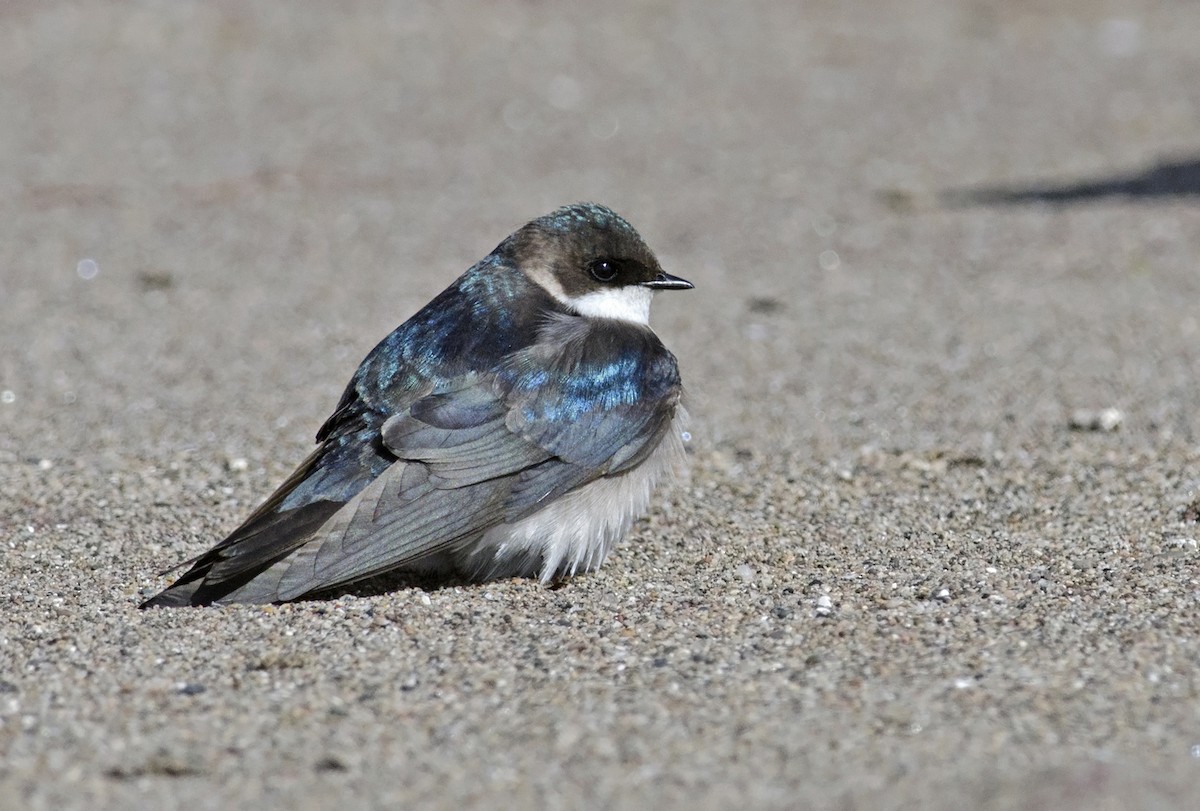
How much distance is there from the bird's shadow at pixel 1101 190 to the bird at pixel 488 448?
19.5ft

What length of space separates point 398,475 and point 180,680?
0.93 meters

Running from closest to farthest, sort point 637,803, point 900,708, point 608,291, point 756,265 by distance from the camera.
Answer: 1. point 637,803
2. point 900,708
3. point 608,291
4. point 756,265

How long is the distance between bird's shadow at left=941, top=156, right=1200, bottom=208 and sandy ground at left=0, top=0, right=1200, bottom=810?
50 mm

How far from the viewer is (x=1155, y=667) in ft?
13.6

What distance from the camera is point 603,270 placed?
553cm

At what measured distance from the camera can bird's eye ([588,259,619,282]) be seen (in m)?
5.51

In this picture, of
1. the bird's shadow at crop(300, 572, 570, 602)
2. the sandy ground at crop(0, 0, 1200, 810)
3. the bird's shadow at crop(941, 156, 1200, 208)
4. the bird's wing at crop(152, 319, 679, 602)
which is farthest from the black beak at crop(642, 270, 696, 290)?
the bird's shadow at crop(941, 156, 1200, 208)

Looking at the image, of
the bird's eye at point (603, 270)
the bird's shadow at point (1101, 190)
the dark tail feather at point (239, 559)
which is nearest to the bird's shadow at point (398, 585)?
the dark tail feather at point (239, 559)

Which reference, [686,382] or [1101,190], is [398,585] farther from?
[1101,190]

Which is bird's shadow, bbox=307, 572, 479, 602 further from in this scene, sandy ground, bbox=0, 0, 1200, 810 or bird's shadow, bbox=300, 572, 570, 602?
sandy ground, bbox=0, 0, 1200, 810

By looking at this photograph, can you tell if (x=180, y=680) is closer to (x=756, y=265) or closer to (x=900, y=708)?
(x=900, y=708)

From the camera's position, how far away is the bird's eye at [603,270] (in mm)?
5512

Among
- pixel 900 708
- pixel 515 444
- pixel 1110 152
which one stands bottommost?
pixel 1110 152

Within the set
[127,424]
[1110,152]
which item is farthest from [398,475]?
[1110,152]
